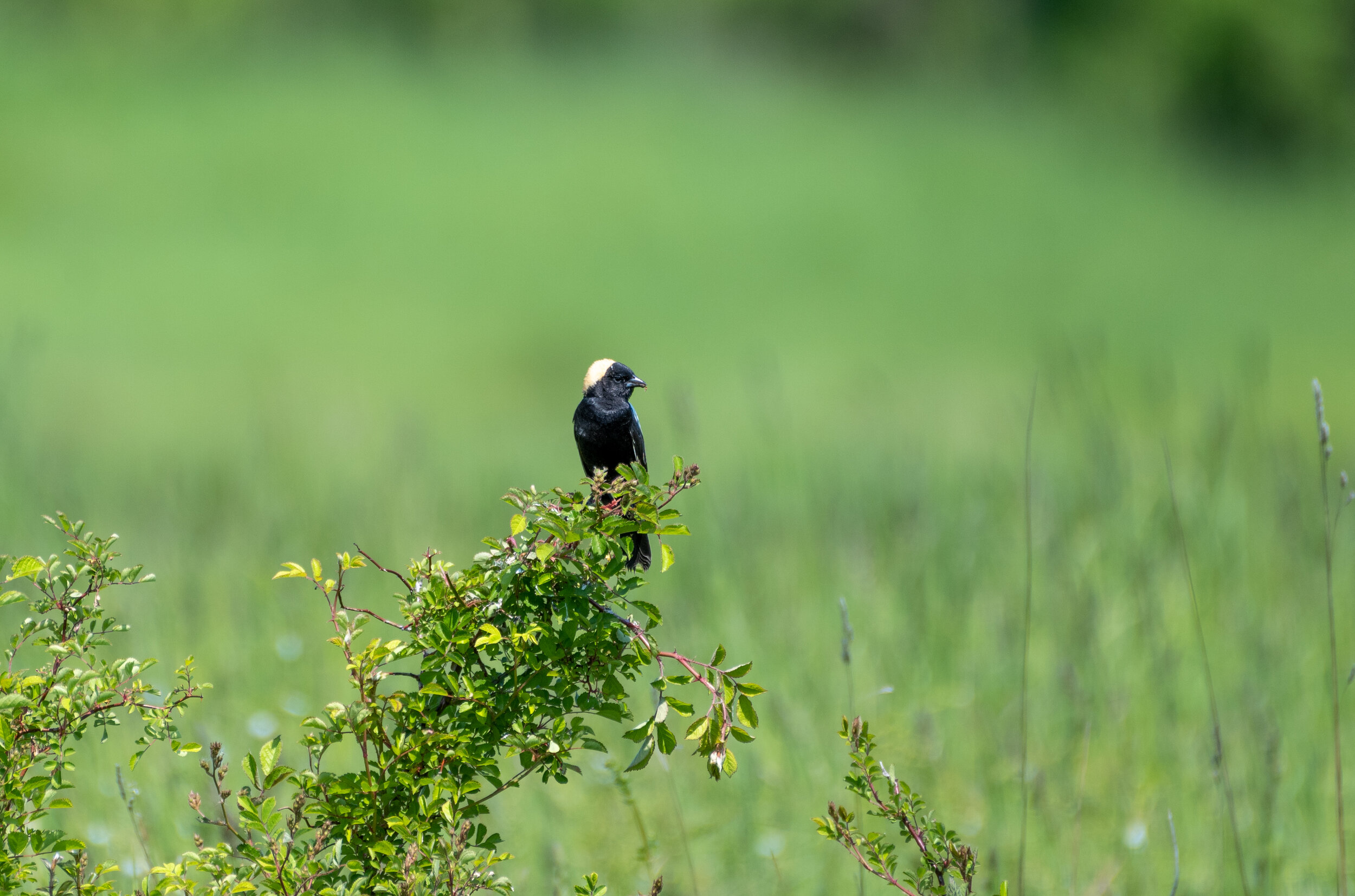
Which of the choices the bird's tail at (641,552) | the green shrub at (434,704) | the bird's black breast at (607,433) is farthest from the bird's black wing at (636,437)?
the green shrub at (434,704)

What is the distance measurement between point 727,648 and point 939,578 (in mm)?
1185

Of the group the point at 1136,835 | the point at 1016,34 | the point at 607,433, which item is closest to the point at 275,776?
the point at 607,433

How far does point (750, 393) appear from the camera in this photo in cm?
1330

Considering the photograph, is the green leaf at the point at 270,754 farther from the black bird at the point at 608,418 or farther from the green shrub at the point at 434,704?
the black bird at the point at 608,418

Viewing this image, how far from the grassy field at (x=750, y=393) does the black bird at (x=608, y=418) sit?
1060 millimetres

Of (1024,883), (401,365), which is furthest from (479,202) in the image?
(1024,883)

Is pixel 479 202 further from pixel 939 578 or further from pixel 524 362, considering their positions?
pixel 939 578

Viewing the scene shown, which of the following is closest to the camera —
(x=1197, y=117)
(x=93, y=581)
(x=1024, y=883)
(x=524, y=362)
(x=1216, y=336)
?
(x=93, y=581)

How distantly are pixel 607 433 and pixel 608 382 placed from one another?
10 cm

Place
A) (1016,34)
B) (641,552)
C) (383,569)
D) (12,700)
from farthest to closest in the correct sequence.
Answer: (1016,34)
(641,552)
(12,700)
(383,569)

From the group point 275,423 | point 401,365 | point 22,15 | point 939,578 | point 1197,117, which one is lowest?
point 939,578

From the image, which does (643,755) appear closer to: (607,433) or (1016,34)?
(607,433)

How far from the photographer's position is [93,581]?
1617 millimetres

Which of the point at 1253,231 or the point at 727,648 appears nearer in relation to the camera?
the point at 727,648
